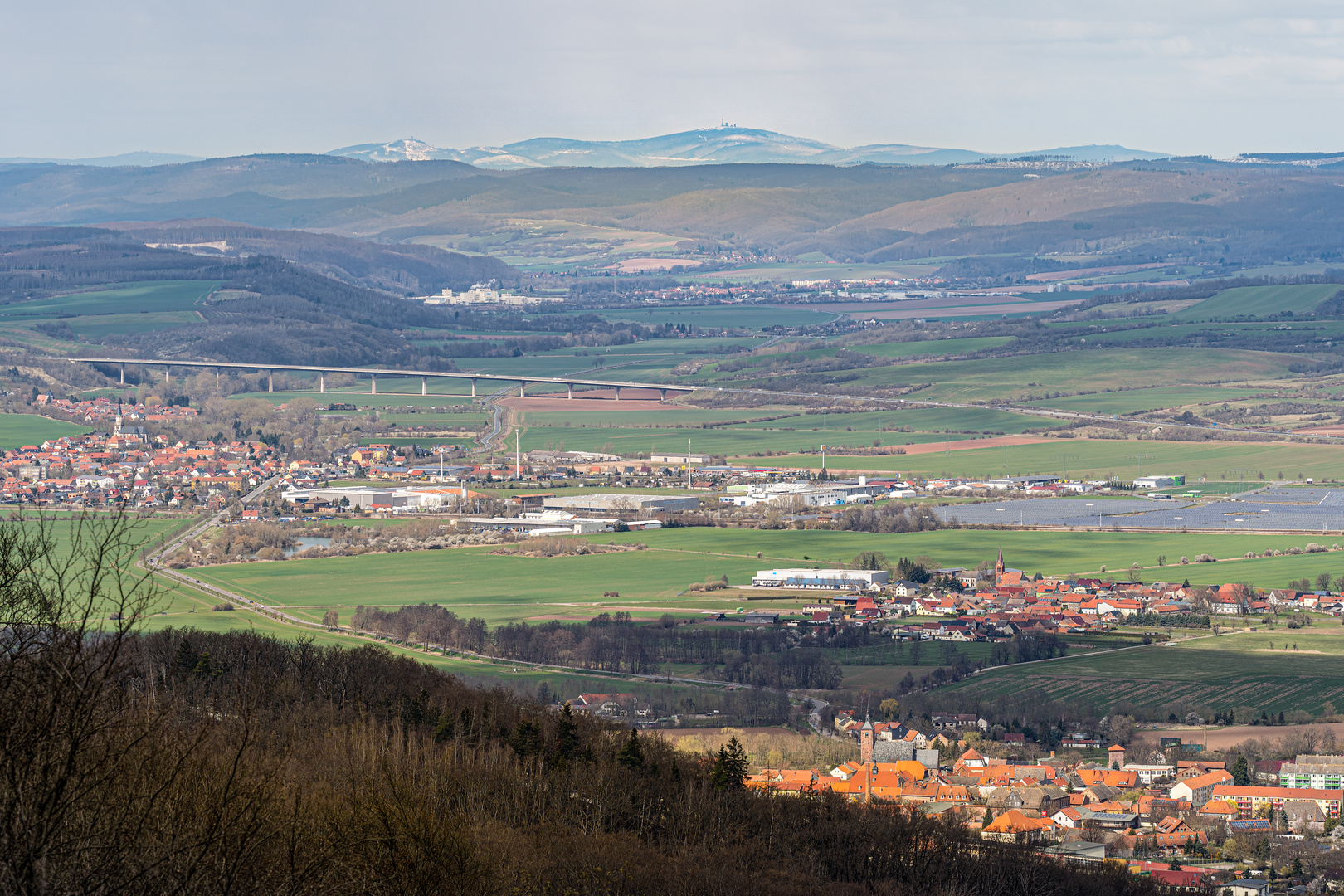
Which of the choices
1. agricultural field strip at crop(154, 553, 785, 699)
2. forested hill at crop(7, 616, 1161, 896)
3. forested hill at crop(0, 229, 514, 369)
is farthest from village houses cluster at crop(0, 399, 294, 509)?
forested hill at crop(7, 616, 1161, 896)

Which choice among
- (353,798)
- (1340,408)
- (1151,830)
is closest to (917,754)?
(1151,830)

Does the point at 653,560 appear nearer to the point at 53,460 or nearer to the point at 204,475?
the point at 204,475

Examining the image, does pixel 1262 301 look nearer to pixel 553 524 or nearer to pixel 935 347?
pixel 935 347

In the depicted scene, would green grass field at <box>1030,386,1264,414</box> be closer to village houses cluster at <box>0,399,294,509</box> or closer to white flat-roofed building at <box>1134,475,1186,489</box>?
white flat-roofed building at <box>1134,475,1186,489</box>

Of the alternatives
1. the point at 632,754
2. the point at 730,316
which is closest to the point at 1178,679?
the point at 632,754

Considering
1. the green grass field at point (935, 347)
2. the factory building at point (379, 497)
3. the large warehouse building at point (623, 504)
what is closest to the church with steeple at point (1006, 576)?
the large warehouse building at point (623, 504)
